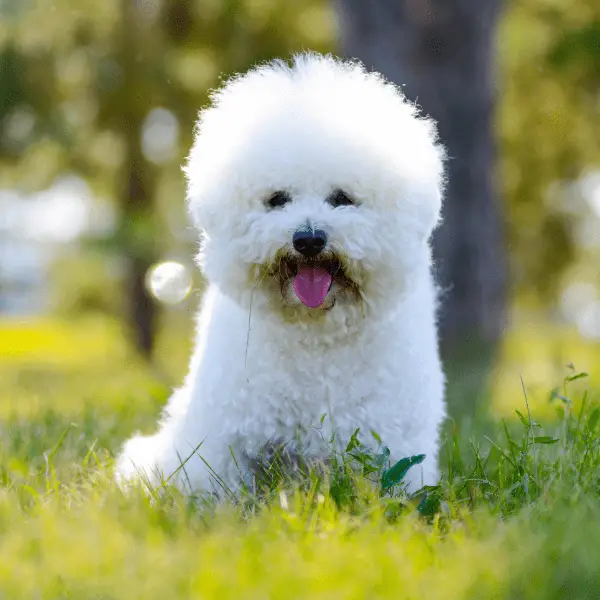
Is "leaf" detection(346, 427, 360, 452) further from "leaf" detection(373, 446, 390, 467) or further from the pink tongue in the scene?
the pink tongue

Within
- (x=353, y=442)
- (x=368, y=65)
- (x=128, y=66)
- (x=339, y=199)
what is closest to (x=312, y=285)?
(x=339, y=199)

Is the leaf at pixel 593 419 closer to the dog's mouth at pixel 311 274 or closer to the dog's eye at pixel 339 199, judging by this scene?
the dog's mouth at pixel 311 274

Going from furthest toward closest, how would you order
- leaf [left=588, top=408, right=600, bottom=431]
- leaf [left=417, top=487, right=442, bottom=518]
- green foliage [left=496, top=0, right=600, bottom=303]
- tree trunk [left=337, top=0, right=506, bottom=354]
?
green foliage [left=496, top=0, right=600, bottom=303], tree trunk [left=337, top=0, right=506, bottom=354], leaf [left=588, top=408, right=600, bottom=431], leaf [left=417, top=487, right=442, bottom=518]

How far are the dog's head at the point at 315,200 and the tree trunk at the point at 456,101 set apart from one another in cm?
418

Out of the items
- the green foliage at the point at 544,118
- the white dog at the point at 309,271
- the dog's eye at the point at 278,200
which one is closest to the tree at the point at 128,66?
the green foliage at the point at 544,118

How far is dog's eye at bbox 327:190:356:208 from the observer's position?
2.75m

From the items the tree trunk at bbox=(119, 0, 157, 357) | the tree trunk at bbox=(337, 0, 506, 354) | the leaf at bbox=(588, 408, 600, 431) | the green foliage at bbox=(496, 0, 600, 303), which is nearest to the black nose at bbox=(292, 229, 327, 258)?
the leaf at bbox=(588, 408, 600, 431)

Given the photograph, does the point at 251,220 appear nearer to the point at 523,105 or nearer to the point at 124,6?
the point at 124,6

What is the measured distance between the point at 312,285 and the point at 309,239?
162 mm

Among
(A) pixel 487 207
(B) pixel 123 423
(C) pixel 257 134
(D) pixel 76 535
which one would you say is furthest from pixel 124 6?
(D) pixel 76 535

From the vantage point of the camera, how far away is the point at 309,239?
8.58ft

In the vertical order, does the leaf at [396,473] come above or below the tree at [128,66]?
below

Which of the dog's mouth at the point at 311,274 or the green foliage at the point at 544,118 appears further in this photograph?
the green foliage at the point at 544,118

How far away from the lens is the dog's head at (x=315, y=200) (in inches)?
106
